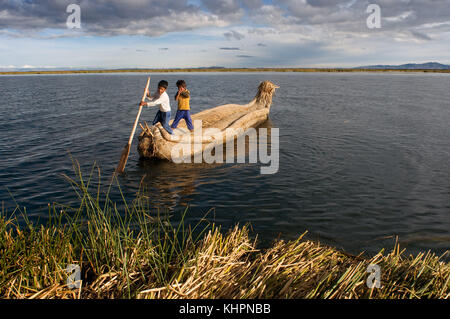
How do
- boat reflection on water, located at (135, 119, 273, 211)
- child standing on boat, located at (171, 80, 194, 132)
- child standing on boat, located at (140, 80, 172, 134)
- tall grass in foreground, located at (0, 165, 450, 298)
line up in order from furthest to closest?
child standing on boat, located at (171, 80, 194, 132) → child standing on boat, located at (140, 80, 172, 134) → boat reflection on water, located at (135, 119, 273, 211) → tall grass in foreground, located at (0, 165, 450, 298)

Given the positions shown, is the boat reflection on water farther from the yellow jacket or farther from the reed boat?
the yellow jacket

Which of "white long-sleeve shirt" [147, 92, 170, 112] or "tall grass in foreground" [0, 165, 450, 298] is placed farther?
"white long-sleeve shirt" [147, 92, 170, 112]

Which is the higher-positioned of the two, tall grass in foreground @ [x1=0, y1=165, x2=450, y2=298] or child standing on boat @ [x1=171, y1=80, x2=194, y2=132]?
child standing on boat @ [x1=171, y1=80, x2=194, y2=132]

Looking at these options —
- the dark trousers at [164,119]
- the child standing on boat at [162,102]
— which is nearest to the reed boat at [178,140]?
the dark trousers at [164,119]

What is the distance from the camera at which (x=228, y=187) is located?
8.59m

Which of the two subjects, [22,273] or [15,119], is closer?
[22,273]

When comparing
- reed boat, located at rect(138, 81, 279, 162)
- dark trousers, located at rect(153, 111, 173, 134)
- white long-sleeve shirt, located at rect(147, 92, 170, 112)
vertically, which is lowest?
reed boat, located at rect(138, 81, 279, 162)

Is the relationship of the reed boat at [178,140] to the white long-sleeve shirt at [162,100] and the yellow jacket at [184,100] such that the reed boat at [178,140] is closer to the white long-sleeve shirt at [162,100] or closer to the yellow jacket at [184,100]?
the white long-sleeve shirt at [162,100]

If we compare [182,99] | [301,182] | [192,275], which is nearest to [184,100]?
[182,99]

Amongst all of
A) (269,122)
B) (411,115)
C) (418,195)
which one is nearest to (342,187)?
(418,195)

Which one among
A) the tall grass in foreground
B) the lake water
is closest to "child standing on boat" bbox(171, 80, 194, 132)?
the lake water

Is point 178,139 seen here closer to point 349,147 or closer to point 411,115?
point 349,147

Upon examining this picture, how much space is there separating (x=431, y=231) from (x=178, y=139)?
787cm
